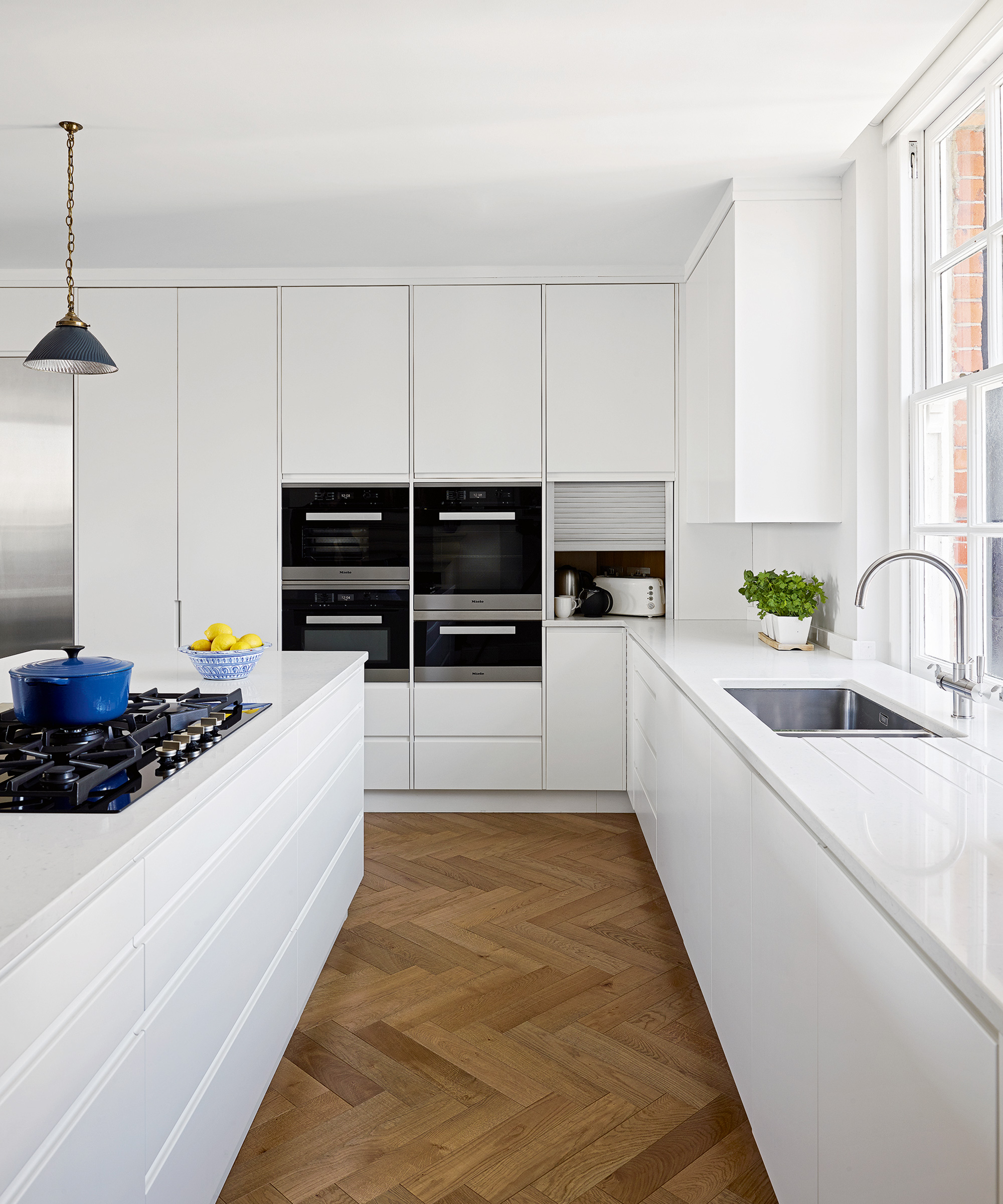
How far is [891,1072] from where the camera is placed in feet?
3.33

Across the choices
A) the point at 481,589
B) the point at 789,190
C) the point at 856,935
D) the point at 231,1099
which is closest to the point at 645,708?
the point at 481,589

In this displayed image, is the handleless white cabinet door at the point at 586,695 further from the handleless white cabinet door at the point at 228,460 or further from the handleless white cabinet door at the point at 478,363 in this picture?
the handleless white cabinet door at the point at 228,460

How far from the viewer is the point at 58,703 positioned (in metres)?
1.56

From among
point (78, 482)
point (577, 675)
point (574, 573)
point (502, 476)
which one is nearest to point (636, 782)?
point (577, 675)

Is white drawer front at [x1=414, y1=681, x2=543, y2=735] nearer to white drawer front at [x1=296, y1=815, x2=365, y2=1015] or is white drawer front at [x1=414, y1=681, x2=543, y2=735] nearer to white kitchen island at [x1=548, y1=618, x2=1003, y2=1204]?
white drawer front at [x1=296, y1=815, x2=365, y2=1015]

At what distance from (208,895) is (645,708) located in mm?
2182

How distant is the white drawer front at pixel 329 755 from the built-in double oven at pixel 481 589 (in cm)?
113

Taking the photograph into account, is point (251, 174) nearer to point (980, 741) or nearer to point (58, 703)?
point (58, 703)

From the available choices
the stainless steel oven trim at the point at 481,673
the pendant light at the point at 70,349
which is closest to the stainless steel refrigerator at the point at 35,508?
the pendant light at the point at 70,349

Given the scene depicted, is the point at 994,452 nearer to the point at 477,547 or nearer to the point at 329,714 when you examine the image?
the point at 329,714

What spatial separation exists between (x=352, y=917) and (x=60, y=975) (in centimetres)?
210

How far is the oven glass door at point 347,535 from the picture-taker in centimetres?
404

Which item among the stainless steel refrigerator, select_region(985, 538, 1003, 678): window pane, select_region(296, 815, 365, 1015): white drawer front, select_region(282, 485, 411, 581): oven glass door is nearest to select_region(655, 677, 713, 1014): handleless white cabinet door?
select_region(985, 538, 1003, 678): window pane

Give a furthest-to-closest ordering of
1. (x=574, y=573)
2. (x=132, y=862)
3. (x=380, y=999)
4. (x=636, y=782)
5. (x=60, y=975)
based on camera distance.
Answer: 1. (x=574, y=573)
2. (x=636, y=782)
3. (x=380, y=999)
4. (x=132, y=862)
5. (x=60, y=975)
